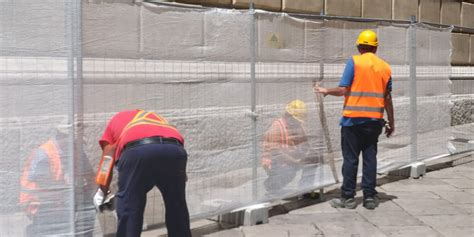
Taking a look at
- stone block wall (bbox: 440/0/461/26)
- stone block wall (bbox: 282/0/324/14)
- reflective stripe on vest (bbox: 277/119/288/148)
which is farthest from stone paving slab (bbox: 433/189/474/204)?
stone block wall (bbox: 440/0/461/26)

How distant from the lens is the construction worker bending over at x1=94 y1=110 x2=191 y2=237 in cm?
388

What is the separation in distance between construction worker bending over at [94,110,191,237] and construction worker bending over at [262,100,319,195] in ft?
6.37

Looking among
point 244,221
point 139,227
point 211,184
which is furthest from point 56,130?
point 244,221

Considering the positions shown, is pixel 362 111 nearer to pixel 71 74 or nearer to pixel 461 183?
pixel 461 183

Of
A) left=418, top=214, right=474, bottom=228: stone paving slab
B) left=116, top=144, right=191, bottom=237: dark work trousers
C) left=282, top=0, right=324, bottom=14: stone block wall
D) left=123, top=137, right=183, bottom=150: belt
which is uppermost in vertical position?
left=282, top=0, right=324, bottom=14: stone block wall

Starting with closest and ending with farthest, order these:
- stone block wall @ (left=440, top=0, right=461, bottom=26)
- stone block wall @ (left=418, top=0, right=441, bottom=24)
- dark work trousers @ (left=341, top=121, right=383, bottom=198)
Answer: dark work trousers @ (left=341, top=121, right=383, bottom=198)
stone block wall @ (left=418, top=0, right=441, bottom=24)
stone block wall @ (left=440, top=0, right=461, bottom=26)

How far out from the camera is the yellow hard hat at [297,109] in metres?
6.25

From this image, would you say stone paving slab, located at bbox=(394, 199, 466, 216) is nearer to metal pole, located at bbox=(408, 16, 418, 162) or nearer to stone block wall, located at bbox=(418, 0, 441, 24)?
metal pole, located at bbox=(408, 16, 418, 162)

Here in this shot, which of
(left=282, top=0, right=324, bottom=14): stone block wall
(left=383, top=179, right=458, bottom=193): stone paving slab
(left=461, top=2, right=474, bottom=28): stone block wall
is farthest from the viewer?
(left=461, top=2, right=474, bottom=28): stone block wall

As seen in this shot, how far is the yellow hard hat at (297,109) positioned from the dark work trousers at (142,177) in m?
2.39

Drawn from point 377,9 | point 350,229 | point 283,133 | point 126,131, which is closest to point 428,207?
point 350,229

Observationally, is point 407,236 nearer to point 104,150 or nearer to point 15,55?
point 104,150

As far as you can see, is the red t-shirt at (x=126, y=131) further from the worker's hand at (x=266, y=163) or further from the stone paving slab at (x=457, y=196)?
the stone paving slab at (x=457, y=196)

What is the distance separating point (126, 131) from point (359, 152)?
3.25 metres
